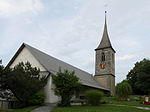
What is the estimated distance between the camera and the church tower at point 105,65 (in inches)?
1704

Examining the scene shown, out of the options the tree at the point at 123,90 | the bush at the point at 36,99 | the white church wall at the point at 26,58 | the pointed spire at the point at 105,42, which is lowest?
the bush at the point at 36,99

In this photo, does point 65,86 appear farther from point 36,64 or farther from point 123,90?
point 123,90

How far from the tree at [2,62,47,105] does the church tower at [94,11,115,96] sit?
26.0m

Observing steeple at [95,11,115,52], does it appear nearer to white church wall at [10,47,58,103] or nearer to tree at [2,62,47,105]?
white church wall at [10,47,58,103]

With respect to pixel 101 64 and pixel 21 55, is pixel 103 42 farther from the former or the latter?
pixel 21 55

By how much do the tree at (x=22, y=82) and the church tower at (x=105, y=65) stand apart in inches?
1023

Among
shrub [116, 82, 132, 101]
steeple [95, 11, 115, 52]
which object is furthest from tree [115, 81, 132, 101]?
steeple [95, 11, 115, 52]

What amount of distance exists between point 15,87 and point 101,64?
30.0m

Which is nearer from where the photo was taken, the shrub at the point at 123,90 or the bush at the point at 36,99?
the bush at the point at 36,99

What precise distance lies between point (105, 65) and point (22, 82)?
2969 centimetres

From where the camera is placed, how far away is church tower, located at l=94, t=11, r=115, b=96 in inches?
1704

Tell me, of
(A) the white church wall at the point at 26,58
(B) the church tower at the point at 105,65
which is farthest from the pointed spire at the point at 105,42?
(A) the white church wall at the point at 26,58

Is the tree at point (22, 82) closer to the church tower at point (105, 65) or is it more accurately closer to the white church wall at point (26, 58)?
the white church wall at point (26, 58)

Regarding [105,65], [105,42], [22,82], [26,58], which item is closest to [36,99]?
[22,82]
